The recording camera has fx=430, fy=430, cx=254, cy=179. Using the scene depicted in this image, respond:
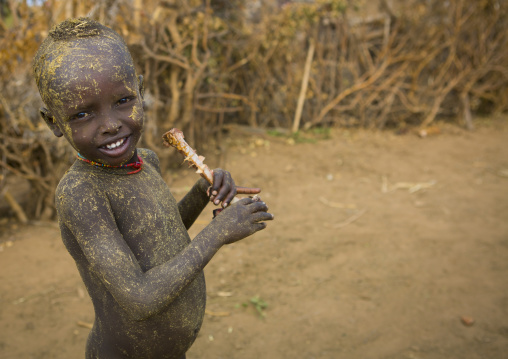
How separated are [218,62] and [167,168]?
188cm

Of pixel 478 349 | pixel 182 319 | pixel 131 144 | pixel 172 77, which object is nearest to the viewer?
pixel 131 144

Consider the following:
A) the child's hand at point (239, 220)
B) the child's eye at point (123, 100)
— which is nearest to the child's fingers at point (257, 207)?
the child's hand at point (239, 220)

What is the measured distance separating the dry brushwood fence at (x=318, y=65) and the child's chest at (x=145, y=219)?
389 centimetres

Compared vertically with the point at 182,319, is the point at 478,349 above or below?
below

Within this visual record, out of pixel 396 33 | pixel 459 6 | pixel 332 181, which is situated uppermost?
pixel 459 6

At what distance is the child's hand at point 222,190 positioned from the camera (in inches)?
61.2

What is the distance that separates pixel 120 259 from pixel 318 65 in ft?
22.1

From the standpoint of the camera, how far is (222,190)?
156cm

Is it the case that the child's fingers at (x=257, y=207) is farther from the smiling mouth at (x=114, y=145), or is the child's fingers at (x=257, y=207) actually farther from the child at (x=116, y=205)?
the smiling mouth at (x=114, y=145)

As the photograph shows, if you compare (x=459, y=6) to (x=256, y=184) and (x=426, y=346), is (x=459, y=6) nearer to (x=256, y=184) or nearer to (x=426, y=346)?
(x=256, y=184)

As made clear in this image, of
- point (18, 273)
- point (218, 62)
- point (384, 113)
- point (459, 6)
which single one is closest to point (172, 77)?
point (218, 62)

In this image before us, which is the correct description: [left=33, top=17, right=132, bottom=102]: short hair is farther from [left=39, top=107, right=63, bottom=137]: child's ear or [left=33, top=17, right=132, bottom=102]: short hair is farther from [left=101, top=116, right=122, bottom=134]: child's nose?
[left=101, top=116, right=122, bottom=134]: child's nose

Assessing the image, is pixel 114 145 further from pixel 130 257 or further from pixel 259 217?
pixel 259 217

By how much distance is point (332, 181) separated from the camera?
19.5 ft
